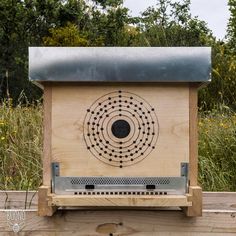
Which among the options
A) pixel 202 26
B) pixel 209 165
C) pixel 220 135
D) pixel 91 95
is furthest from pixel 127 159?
pixel 202 26

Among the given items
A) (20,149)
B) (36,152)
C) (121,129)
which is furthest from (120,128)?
(20,149)

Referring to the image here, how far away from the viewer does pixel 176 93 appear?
2.27 meters

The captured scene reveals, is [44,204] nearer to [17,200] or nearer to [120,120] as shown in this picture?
[120,120]

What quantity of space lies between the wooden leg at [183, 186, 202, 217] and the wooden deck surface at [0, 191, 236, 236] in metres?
0.02

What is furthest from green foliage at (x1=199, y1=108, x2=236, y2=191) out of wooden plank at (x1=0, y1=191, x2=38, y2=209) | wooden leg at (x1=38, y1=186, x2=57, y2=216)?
wooden leg at (x1=38, y1=186, x2=57, y2=216)

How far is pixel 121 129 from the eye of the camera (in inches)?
91.7

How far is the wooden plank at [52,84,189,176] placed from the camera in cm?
226

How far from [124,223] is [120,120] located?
0.46m

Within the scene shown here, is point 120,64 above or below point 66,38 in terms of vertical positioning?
below

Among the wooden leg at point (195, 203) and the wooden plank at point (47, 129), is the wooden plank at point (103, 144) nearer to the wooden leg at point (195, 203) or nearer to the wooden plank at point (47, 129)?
the wooden plank at point (47, 129)

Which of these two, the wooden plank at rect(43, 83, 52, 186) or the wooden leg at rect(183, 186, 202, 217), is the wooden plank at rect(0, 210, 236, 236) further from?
the wooden plank at rect(43, 83, 52, 186)

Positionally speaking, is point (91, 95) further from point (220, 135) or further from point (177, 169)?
point (220, 135)

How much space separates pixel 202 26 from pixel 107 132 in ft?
88.4

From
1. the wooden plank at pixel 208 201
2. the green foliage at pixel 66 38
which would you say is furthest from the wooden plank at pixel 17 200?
the green foliage at pixel 66 38
